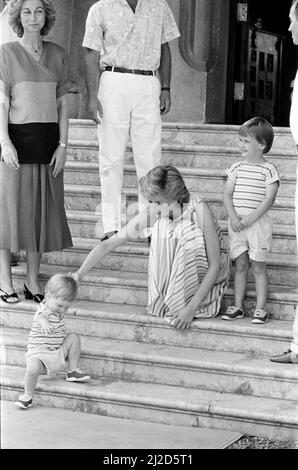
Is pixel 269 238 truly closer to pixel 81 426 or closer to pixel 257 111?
pixel 81 426

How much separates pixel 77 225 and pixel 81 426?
2.08 meters

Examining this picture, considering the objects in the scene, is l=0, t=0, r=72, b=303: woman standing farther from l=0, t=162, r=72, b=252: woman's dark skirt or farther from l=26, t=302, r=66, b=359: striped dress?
l=26, t=302, r=66, b=359: striped dress

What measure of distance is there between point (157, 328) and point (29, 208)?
1.06m

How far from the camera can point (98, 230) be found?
6.39 m

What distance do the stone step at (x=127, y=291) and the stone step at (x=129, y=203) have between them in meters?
0.62

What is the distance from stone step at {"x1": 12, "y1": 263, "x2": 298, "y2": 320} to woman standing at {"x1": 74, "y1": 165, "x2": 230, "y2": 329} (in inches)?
9.8

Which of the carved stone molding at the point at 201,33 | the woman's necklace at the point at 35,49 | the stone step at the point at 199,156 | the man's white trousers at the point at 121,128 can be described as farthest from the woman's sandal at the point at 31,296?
the carved stone molding at the point at 201,33

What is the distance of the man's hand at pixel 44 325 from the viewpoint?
16.2 feet

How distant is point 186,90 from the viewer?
8.57 metres

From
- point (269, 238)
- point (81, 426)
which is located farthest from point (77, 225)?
point (81, 426)

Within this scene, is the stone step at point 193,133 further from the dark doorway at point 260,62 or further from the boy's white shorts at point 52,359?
the boy's white shorts at point 52,359

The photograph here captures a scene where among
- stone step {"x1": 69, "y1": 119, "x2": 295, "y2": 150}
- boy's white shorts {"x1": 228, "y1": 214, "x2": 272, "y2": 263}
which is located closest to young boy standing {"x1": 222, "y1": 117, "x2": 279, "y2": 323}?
boy's white shorts {"x1": 228, "y1": 214, "x2": 272, "y2": 263}

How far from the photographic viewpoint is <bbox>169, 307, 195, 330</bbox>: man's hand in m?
5.16

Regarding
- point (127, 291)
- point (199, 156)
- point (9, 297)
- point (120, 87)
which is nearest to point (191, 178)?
point (199, 156)
